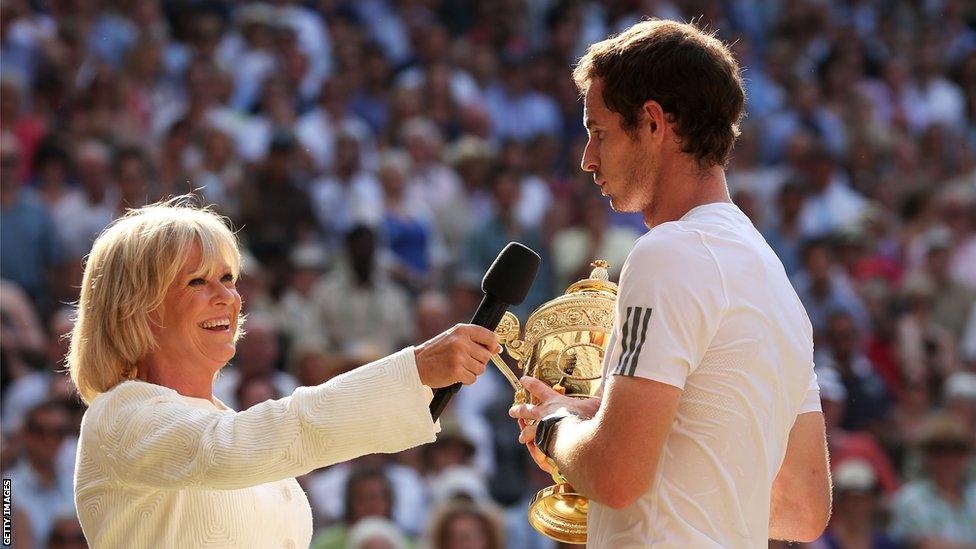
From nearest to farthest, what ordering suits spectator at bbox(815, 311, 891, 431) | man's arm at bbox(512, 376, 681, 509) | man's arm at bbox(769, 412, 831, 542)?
man's arm at bbox(512, 376, 681, 509) < man's arm at bbox(769, 412, 831, 542) < spectator at bbox(815, 311, 891, 431)

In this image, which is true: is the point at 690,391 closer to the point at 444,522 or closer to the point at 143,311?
the point at 143,311

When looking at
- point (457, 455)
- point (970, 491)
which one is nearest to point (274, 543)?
point (457, 455)

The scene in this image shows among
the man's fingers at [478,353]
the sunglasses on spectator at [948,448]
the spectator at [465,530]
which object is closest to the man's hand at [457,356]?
the man's fingers at [478,353]

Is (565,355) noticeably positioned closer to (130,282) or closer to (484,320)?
(484,320)

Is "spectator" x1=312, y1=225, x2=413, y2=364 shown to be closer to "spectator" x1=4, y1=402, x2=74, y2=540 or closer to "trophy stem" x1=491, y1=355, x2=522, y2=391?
"spectator" x1=4, y1=402, x2=74, y2=540

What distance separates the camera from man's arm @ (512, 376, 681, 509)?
114 inches

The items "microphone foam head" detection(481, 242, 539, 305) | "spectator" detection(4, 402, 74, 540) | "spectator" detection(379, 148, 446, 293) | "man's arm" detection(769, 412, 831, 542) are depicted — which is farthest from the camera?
"spectator" detection(379, 148, 446, 293)

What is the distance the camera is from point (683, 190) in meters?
3.19

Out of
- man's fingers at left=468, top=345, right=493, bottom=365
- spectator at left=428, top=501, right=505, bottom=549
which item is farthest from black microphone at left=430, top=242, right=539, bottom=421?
spectator at left=428, top=501, right=505, bottom=549

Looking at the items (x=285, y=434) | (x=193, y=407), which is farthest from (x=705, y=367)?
(x=193, y=407)

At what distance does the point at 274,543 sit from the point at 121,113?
21.7 feet

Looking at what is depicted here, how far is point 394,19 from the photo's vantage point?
1195 centimetres

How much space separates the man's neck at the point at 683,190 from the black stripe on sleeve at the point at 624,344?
0.30m

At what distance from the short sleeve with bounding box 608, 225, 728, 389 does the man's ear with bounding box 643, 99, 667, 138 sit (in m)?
0.24
